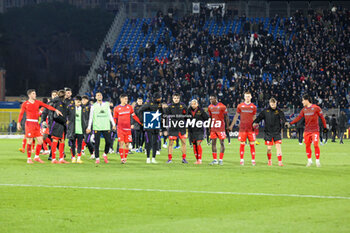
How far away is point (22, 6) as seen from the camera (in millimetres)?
89812

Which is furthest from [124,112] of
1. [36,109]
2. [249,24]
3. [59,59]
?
[59,59]

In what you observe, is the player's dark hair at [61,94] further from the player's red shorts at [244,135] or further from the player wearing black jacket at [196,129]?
the player's red shorts at [244,135]

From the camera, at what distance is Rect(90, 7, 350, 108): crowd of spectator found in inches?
1912

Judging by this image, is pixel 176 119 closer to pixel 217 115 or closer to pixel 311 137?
pixel 217 115

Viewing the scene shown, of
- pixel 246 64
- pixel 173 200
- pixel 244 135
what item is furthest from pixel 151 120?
pixel 246 64

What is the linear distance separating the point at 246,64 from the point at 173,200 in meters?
40.3

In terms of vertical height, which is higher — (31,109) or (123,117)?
(31,109)

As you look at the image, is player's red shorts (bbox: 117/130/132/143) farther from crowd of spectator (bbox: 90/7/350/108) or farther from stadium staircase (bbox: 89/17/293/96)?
stadium staircase (bbox: 89/17/293/96)

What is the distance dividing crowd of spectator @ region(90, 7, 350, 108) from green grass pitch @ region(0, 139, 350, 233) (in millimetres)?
29231

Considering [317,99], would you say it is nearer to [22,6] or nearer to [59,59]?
[59,59]

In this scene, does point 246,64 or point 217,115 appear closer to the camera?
point 217,115

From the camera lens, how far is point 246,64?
52.0 meters

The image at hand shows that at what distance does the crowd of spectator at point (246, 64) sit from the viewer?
48562 mm

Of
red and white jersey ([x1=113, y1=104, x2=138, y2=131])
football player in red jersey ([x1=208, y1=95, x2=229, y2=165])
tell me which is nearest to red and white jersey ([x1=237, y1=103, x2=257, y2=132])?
football player in red jersey ([x1=208, y1=95, x2=229, y2=165])
